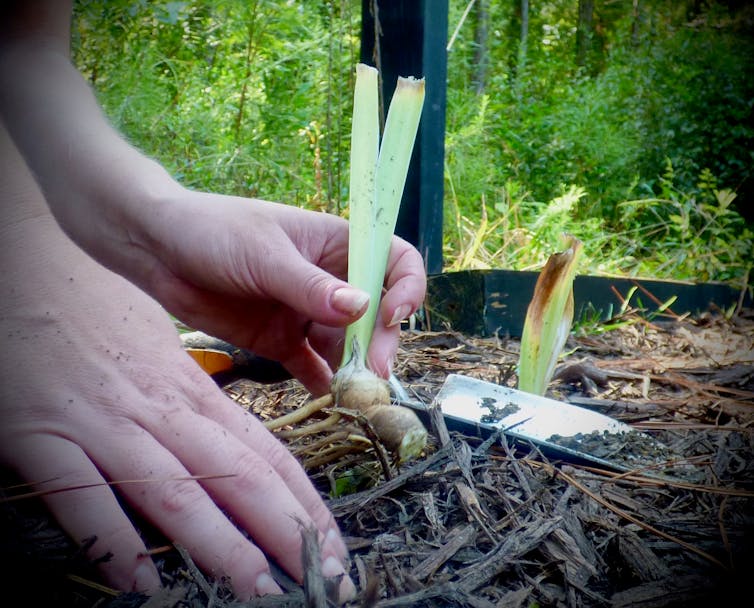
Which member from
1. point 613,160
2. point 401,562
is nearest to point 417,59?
point 401,562

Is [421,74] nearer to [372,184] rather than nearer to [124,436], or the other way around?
[372,184]

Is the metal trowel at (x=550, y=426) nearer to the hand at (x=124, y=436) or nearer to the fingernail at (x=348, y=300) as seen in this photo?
the fingernail at (x=348, y=300)

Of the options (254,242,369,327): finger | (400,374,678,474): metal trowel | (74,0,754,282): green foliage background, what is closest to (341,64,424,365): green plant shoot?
(254,242,369,327): finger

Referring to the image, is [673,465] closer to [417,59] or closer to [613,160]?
[417,59]

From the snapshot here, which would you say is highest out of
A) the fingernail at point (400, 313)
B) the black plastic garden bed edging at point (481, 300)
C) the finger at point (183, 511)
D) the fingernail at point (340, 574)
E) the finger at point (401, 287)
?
the finger at point (401, 287)

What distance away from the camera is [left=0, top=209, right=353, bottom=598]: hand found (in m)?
0.83

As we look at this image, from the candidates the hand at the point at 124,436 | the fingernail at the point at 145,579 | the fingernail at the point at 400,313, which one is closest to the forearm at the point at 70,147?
the hand at the point at 124,436

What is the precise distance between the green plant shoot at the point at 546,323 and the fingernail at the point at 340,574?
0.97 meters

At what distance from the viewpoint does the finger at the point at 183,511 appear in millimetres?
842

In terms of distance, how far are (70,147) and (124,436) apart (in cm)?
79

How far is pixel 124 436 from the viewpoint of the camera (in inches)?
35.1

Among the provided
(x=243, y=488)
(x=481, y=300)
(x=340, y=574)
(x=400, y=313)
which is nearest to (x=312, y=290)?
(x=400, y=313)

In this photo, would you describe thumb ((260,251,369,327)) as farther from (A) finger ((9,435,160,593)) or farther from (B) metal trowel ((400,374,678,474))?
(A) finger ((9,435,160,593))

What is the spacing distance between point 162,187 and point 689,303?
228cm
